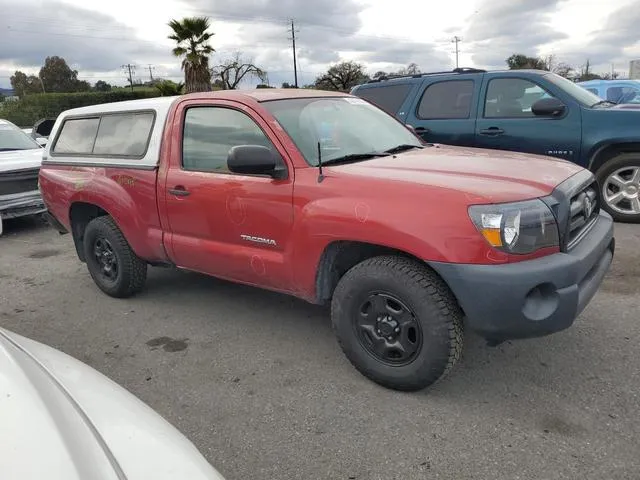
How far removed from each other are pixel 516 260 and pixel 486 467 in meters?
0.96

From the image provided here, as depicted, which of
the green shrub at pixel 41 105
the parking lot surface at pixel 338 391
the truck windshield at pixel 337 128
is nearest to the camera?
the parking lot surface at pixel 338 391

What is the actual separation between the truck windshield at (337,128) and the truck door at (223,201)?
17 centimetres

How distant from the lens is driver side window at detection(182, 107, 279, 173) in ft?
12.0

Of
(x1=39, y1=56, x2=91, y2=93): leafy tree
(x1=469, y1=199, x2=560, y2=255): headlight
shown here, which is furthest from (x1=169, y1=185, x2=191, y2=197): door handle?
(x1=39, y1=56, x2=91, y2=93): leafy tree

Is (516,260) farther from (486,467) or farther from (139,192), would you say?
(139,192)

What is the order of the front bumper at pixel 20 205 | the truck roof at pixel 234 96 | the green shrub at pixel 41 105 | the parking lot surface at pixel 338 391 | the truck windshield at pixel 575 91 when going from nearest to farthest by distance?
the parking lot surface at pixel 338 391
the truck roof at pixel 234 96
the truck windshield at pixel 575 91
the front bumper at pixel 20 205
the green shrub at pixel 41 105

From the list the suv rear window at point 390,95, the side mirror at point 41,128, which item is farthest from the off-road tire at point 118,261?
the side mirror at point 41,128

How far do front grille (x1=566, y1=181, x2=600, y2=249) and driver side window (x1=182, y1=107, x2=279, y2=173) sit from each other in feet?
6.09

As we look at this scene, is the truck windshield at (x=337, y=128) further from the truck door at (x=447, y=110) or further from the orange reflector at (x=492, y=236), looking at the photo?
the truck door at (x=447, y=110)

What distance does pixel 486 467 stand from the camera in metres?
2.45

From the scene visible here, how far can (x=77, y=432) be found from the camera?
141 centimetres

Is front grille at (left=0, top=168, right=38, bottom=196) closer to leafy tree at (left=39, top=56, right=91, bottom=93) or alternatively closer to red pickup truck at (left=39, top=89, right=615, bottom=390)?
red pickup truck at (left=39, top=89, right=615, bottom=390)

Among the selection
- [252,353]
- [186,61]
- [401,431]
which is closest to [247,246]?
[252,353]

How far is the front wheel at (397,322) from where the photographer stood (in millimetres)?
2842
